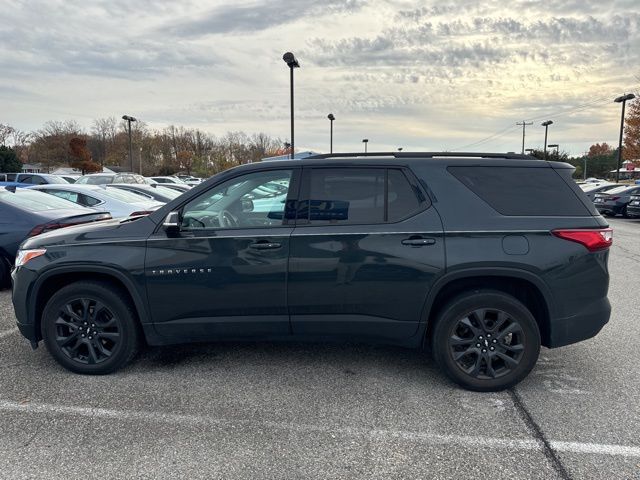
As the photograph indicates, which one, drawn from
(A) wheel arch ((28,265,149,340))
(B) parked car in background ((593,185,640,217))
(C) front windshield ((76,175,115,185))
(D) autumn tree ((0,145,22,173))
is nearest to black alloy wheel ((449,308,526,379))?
(A) wheel arch ((28,265,149,340))

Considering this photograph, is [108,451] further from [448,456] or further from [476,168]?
[476,168]

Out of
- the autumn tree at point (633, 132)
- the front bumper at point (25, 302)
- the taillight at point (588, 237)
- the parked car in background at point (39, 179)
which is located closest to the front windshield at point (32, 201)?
the front bumper at point (25, 302)

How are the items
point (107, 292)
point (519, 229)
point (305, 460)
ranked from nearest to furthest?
point (305, 460) → point (519, 229) → point (107, 292)

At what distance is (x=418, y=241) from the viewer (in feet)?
11.3

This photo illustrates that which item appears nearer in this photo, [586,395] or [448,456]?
[448,456]

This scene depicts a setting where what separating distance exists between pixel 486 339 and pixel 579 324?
27.4 inches

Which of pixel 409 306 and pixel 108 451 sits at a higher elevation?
pixel 409 306

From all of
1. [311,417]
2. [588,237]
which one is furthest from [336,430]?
[588,237]

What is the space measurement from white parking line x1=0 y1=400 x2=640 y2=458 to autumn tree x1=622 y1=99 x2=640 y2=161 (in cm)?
4294

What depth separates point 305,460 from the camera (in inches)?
105

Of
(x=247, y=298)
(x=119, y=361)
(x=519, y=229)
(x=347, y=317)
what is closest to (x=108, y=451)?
(x=119, y=361)

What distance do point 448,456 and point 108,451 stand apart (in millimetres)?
2013

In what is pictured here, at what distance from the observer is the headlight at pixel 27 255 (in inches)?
147

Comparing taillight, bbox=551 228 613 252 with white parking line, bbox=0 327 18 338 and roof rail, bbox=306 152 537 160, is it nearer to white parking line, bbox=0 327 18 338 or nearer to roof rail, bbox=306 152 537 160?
roof rail, bbox=306 152 537 160
